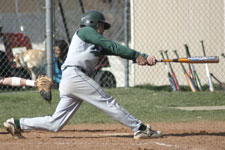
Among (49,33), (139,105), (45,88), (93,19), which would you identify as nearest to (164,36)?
(49,33)

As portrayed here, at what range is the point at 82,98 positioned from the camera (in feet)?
19.5

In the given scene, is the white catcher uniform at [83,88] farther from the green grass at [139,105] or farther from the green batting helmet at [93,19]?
the green grass at [139,105]

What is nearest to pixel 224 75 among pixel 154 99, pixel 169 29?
pixel 169 29

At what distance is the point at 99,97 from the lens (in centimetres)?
590

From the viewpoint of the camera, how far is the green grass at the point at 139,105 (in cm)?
857

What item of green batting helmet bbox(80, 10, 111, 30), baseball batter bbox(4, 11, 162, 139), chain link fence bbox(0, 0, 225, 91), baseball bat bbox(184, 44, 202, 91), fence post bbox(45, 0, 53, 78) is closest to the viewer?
baseball batter bbox(4, 11, 162, 139)

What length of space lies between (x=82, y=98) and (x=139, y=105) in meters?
4.03

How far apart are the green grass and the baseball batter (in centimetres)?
208

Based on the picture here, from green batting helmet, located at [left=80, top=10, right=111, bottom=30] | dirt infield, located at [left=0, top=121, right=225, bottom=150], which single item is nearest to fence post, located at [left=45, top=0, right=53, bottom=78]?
dirt infield, located at [left=0, top=121, right=225, bottom=150]

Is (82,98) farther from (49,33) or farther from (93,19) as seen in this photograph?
(49,33)

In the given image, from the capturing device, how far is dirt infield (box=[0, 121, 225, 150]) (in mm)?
5524

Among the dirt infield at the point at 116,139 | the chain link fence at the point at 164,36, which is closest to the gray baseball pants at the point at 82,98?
the dirt infield at the point at 116,139

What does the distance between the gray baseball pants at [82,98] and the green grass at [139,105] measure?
2078 mm

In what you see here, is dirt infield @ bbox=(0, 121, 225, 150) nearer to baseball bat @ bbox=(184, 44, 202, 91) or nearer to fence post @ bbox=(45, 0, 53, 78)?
fence post @ bbox=(45, 0, 53, 78)
